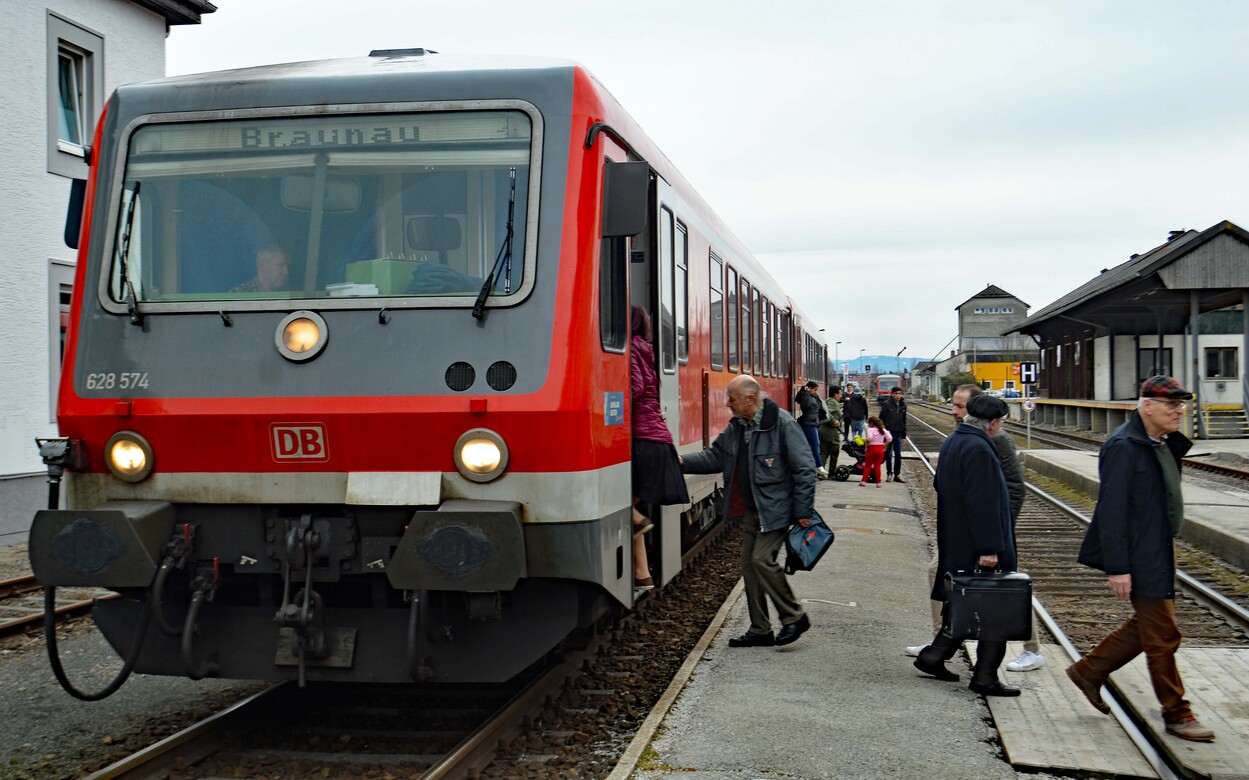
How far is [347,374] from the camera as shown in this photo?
523cm

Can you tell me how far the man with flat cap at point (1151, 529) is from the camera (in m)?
5.46

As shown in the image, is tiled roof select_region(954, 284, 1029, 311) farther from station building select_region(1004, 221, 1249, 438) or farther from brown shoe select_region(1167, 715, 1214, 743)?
brown shoe select_region(1167, 715, 1214, 743)

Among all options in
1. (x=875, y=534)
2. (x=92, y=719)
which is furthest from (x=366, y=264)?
(x=875, y=534)

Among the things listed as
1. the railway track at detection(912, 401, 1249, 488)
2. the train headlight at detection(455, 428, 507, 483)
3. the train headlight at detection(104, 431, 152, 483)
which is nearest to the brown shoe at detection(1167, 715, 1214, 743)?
the train headlight at detection(455, 428, 507, 483)

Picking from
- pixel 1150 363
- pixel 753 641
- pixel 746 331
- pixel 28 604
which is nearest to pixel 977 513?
pixel 753 641

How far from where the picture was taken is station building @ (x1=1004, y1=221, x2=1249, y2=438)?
32.5 meters

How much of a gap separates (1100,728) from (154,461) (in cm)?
441

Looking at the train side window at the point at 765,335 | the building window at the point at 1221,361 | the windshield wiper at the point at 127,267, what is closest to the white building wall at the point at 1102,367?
the building window at the point at 1221,361

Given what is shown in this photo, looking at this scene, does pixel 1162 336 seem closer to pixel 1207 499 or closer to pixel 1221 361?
pixel 1221 361

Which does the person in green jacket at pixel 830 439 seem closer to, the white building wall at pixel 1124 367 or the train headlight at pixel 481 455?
the train headlight at pixel 481 455

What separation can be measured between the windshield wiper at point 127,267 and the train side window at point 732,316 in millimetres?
5992

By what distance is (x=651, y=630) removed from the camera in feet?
27.9

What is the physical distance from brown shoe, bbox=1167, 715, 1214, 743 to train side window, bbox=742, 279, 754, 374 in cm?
688

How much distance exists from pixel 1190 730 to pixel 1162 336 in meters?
Answer: 38.0
